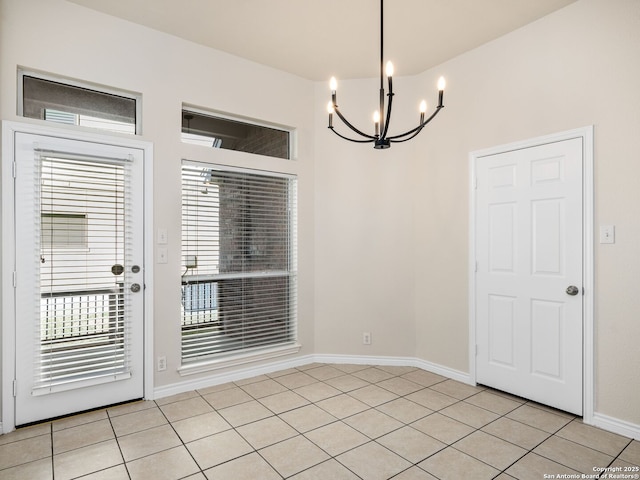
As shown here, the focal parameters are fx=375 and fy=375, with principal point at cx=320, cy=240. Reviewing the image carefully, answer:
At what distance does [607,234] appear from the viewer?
262 centimetres

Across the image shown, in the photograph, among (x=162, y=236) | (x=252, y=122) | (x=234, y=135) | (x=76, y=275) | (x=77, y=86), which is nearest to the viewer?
(x=76, y=275)

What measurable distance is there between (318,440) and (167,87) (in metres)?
3.00

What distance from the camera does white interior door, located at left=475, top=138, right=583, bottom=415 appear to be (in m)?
2.80

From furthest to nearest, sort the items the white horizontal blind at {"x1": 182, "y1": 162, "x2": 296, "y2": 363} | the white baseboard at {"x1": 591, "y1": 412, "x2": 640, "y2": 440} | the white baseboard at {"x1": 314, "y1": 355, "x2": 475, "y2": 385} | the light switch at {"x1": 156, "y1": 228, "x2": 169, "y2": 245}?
the white baseboard at {"x1": 314, "y1": 355, "x2": 475, "y2": 385}
the white horizontal blind at {"x1": 182, "y1": 162, "x2": 296, "y2": 363}
the light switch at {"x1": 156, "y1": 228, "x2": 169, "y2": 245}
the white baseboard at {"x1": 591, "y1": 412, "x2": 640, "y2": 440}

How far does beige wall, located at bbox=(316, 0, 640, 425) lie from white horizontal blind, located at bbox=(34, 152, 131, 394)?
1.94 metres

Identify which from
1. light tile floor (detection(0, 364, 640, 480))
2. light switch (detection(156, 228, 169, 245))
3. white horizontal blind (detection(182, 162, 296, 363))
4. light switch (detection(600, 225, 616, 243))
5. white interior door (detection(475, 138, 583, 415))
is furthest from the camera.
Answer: white horizontal blind (detection(182, 162, 296, 363))

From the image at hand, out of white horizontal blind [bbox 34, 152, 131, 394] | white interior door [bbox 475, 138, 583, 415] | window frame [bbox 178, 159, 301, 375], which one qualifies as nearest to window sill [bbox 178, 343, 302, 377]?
window frame [bbox 178, 159, 301, 375]

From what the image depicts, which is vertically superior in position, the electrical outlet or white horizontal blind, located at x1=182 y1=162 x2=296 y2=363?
white horizontal blind, located at x1=182 y1=162 x2=296 y2=363

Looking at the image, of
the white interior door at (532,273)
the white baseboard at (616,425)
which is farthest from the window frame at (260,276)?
the white baseboard at (616,425)

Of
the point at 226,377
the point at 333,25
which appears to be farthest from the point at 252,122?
the point at 226,377

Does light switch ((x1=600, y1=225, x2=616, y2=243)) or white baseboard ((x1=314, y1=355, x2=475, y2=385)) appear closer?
light switch ((x1=600, y1=225, x2=616, y2=243))

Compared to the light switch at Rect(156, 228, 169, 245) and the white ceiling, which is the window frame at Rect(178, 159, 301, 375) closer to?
the light switch at Rect(156, 228, 169, 245)

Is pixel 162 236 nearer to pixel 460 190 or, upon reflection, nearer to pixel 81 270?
pixel 81 270

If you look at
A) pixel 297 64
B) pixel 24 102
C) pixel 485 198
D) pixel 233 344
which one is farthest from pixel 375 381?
pixel 24 102
